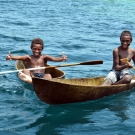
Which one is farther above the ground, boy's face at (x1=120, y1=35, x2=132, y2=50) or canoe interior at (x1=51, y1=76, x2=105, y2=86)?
boy's face at (x1=120, y1=35, x2=132, y2=50)

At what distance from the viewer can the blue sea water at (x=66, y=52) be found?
6.95 m

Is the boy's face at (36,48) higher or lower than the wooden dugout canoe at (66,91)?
higher

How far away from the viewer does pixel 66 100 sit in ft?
25.0

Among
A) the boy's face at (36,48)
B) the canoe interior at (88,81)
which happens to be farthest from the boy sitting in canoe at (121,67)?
the boy's face at (36,48)

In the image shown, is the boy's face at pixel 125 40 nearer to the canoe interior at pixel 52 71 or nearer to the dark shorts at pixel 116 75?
the dark shorts at pixel 116 75

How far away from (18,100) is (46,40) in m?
6.96

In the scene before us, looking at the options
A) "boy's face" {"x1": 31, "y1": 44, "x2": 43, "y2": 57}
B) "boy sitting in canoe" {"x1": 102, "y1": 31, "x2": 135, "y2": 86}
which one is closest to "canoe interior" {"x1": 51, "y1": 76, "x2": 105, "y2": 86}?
"boy sitting in canoe" {"x1": 102, "y1": 31, "x2": 135, "y2": 86}

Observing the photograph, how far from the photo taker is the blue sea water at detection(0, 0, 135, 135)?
22.8 feet

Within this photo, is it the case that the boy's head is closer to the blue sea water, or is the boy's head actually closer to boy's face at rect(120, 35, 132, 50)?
boy's face at rect(120, 35, 132, 50)

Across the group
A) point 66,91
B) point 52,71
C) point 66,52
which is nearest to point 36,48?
point 52,71

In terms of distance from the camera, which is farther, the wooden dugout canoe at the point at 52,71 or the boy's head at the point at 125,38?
the wooden dugout canoe at the point at 52,71

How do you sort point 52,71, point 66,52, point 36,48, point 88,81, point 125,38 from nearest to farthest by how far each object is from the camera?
point 125,38 → point 36,48 → point 88,81 → point 52,71 → point 66,52

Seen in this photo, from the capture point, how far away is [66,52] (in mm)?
12938

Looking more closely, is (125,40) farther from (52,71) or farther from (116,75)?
(52,71)
